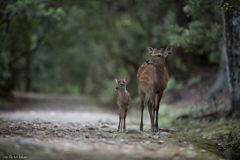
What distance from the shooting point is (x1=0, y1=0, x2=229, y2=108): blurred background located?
12.1 meters

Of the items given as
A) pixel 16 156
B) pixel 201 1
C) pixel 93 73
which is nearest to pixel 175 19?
pixel 201 1

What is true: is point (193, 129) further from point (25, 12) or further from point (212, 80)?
point (25, 12)

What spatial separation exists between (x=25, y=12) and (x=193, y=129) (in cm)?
933

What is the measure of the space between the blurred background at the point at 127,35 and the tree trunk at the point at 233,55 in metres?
0.91

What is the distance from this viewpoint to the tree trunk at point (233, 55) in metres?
9.66

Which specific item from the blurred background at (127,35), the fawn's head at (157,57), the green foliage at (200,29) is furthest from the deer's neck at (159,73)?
the green foliage at (200,29)

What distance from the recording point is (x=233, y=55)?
9789mm

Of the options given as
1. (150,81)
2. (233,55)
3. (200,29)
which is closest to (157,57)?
(150,81)

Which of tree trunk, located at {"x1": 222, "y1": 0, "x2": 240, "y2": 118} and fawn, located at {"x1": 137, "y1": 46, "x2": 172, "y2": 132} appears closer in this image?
fawn, located at {"x1": 137, "y1": 46, "x2": 172, "y2": 132}

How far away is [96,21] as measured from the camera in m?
27.2

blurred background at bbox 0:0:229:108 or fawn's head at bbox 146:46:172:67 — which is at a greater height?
blurred background at bbox 0:0:229:108

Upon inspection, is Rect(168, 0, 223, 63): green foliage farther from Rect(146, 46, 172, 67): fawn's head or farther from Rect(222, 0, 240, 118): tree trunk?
Rect(146, 46, 172, 67): fawn's head

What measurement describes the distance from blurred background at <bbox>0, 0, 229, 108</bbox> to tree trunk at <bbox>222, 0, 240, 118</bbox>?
914 millimetres

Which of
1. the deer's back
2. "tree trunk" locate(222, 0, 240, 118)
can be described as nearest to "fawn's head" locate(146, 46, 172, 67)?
the deer's back
